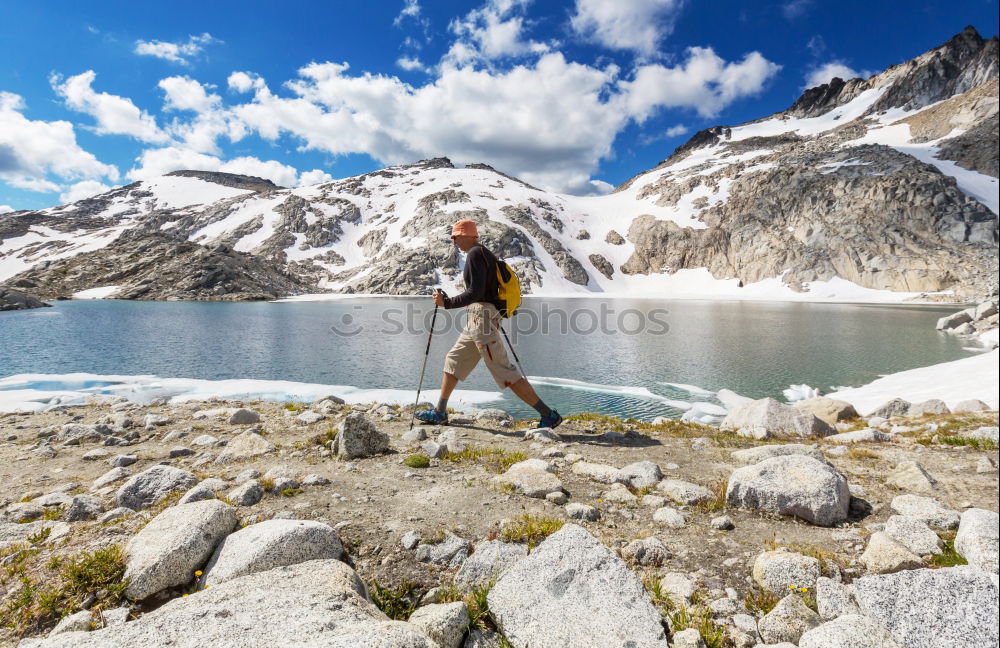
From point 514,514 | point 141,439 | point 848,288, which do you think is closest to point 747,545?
point 514,514

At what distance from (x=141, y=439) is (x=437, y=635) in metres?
9.09

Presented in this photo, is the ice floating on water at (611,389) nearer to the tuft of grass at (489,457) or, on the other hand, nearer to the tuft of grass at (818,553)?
the tuft of grass at (489,457)

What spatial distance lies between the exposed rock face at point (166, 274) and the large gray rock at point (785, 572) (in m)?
133

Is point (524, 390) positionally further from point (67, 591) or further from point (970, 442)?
point (970, 442)

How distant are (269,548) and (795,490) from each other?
5.75 metres

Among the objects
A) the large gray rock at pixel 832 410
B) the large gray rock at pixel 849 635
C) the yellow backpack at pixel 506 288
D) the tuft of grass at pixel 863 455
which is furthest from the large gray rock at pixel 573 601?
the large gray rock at pixel 832 410

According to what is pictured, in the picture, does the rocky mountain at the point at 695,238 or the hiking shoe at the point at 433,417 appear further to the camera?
the rocky mountain at the point at 695,238

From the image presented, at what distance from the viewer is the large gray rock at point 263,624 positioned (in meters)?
2.53

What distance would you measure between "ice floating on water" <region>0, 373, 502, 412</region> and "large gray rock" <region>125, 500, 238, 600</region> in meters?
11.4

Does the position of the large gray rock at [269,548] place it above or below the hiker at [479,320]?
below

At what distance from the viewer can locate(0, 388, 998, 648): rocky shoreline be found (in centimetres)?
312

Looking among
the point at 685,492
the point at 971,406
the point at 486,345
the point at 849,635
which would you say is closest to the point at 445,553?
the point at 849,635

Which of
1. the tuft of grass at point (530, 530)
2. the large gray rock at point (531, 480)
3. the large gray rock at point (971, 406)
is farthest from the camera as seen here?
the large gray rock at point (971, 406)

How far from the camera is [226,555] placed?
3996 mm
